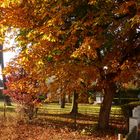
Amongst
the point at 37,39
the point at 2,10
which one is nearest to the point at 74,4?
the point at 37,39

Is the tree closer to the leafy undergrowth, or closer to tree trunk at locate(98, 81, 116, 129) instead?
tree trunk at locate(98, 81, 116, 129)

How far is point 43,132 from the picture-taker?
21.0 meters

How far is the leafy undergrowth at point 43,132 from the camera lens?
19344 millimetres

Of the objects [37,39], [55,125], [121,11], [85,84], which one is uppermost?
[121,11]

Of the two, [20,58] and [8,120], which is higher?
[20,58]

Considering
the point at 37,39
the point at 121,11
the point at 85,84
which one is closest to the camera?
the point at 121,11

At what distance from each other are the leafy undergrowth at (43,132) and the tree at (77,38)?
2665 mm

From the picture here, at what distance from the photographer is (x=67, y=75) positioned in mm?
19859

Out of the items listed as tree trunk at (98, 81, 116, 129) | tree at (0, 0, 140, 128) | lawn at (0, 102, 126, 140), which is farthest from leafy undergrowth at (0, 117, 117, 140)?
tree at (0, 0, 140, 128)

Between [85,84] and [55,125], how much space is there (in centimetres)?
356

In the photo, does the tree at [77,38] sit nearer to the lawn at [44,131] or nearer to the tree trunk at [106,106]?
the tree trunk at [106,106]

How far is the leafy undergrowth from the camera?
1934 cm

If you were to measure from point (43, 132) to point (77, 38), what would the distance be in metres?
6.10

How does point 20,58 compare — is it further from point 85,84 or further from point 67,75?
point 85,84
